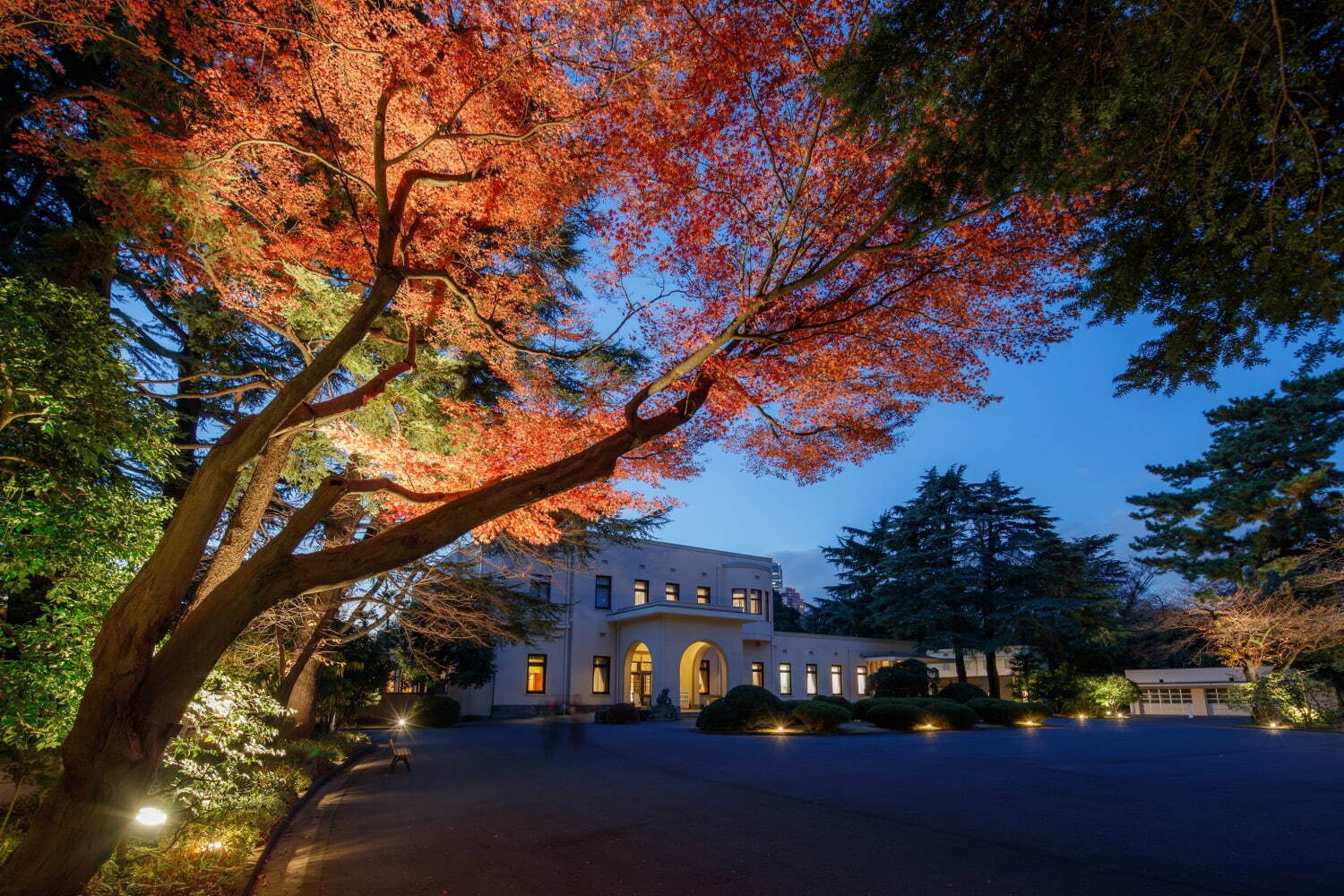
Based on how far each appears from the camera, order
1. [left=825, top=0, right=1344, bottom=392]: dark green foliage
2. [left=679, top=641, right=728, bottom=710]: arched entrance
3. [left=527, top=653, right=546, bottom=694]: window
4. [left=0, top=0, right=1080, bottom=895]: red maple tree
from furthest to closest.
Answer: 1. [left=679, top=641, right=728, bottom=710]: arched entrance
2. [left=527, top=653, right=546, bottom=694]: window
3. [left=0, top=0, right=1080, bottom=895]: red maple tree
4. [left=825, top=0, right=1344, bottom=392]: dark green foliage

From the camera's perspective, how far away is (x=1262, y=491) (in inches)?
941

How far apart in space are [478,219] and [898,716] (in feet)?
61.0

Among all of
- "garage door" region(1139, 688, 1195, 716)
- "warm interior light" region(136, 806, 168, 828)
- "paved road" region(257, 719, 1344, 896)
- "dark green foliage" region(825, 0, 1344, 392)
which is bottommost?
"garage door" region(1139, 688, 1195, 716)

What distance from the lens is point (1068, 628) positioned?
95.3 feet

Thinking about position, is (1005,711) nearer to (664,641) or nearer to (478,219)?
(664,641)

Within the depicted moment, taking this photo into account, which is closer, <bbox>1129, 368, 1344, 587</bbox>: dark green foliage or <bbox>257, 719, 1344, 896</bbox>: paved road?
<bbox>257, 719, 1344, 896</bbox>: paved road

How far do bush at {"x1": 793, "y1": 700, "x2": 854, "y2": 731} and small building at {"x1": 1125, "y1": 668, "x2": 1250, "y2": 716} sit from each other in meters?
20.0

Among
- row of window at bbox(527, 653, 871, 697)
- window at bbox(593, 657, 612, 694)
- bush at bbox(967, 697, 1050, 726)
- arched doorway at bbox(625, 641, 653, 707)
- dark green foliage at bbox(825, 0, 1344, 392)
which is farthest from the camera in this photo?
arched doorway at bbox(625, 641, 653, 707)

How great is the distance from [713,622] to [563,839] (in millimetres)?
23026

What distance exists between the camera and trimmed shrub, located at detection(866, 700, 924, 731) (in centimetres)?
1962

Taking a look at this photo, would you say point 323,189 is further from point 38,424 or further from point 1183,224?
point 1183,224

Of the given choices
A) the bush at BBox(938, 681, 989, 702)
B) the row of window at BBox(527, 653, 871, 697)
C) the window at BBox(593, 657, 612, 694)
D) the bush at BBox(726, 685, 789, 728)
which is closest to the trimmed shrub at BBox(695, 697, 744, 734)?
the bush at BBox(726, 685, 789, 728)

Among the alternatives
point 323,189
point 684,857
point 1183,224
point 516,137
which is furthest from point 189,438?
point 1183,224

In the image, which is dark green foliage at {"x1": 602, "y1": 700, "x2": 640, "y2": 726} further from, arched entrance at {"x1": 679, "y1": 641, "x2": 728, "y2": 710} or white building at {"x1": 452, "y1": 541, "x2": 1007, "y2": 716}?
arched entrance at {"x1": 679, "y1": 641, "x2": 728, "y2": 710}
